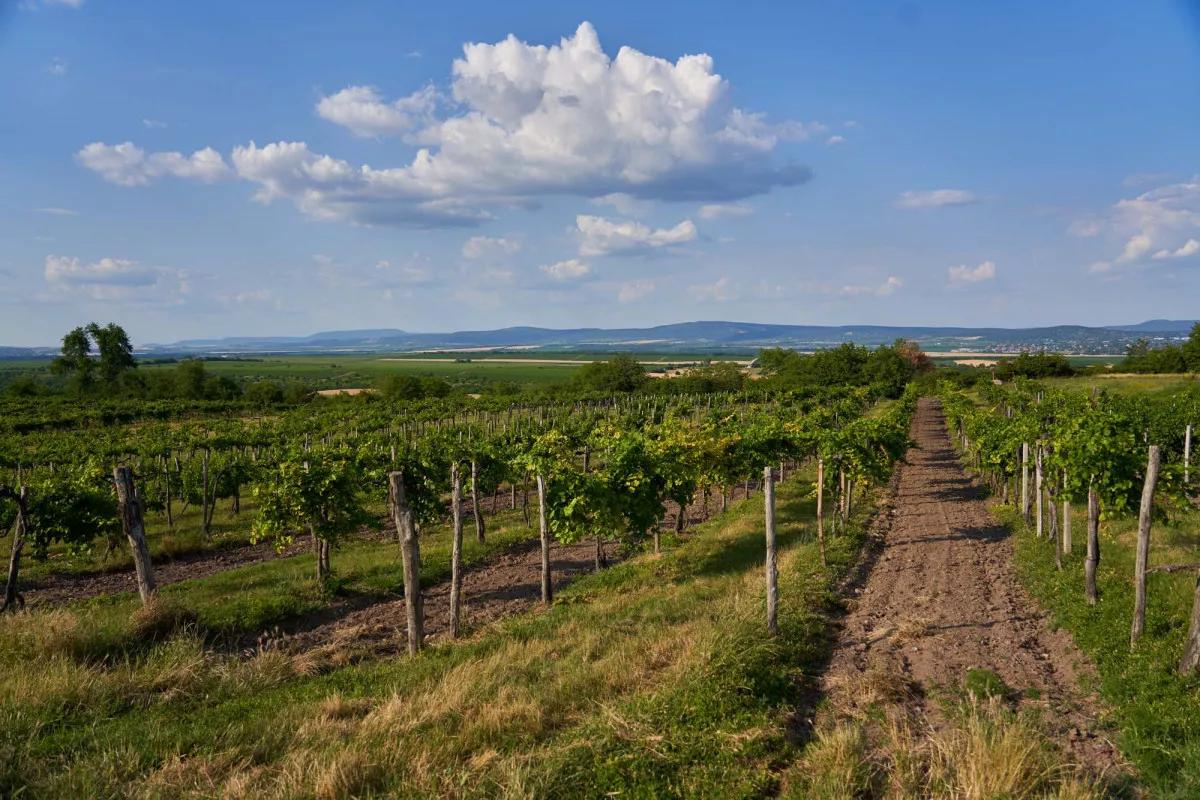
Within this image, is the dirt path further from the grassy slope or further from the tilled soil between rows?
the tilled soil between rows

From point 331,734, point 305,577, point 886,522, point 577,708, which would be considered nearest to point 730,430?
point 886,522

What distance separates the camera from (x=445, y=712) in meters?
6.65

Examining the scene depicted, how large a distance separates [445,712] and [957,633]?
7.07m

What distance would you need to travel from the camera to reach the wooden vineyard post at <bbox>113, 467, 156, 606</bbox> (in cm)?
1041

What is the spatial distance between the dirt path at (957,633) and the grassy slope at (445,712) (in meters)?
0.75

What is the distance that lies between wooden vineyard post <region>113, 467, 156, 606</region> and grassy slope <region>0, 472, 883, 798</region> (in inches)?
44.8

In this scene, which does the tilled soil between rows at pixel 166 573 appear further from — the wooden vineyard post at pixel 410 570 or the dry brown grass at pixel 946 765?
the dry brown grass at pixel 946 765

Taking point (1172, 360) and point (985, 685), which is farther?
point (1172, 360)

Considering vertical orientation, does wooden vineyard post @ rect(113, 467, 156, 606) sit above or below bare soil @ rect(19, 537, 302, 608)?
above

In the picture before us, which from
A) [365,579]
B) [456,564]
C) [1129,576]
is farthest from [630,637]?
[1129,576]

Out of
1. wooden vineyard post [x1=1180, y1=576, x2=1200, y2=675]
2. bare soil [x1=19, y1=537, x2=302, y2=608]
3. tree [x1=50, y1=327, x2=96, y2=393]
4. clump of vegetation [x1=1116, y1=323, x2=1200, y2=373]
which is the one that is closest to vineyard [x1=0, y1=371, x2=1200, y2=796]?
wooden vineyard post [x1=1180, y1=576, x2=1200, y2=675]

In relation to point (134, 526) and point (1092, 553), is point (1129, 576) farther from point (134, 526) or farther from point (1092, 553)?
point (134, 526)

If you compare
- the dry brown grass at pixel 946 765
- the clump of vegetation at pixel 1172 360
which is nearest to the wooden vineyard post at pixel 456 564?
the dry brown grass at pixel 946 765

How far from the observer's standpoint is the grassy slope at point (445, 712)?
18.1ft
